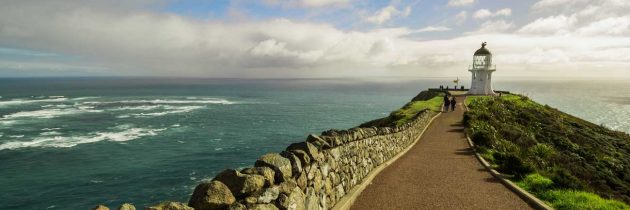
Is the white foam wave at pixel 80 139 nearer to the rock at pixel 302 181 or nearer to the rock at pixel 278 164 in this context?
the rock at pixel 302 181

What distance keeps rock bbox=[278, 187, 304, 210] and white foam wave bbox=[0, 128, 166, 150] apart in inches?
1830

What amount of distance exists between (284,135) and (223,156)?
1435 centimetres

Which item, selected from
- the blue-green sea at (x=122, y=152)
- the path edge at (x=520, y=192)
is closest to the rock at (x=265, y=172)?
the path edge at (x=520, y=192)

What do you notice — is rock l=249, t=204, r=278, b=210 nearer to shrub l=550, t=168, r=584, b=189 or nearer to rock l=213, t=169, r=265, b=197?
rock l=213, t=169, r=265, b=197

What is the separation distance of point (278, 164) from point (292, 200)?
2.25ft

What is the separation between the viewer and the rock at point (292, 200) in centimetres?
613

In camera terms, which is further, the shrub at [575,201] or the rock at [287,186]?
the shrub at [575,201]

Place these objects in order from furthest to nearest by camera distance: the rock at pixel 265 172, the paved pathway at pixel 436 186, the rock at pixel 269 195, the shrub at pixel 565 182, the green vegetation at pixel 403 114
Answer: the green vegetation at pixel 403 114
the shrub at pixel 565 182
the paved pathway at pixel 436 186
the rock at pixel 265 172
the rock at pixel 269 195

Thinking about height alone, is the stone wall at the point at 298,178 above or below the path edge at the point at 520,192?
above

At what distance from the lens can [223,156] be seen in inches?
1531

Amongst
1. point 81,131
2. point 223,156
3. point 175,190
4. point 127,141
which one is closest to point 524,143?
point 175,190

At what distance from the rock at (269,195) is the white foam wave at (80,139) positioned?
46932 millimetres

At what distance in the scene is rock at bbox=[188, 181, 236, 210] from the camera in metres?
5.27

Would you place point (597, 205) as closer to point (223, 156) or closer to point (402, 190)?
point (402, 190)
